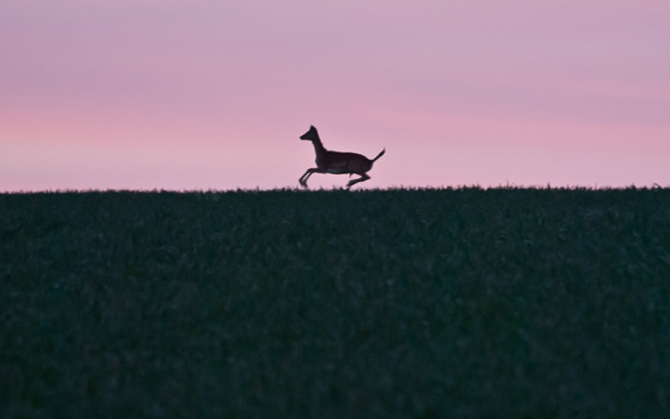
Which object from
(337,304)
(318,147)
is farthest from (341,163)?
(337,304)

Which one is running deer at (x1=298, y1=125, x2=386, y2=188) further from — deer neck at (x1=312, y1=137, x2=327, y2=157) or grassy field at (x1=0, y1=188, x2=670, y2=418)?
grassy field at (x1=0, y1=188, x2=670, y2=418)

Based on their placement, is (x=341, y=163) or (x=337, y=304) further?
(x=341, y=163)

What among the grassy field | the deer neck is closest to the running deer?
the deer neck

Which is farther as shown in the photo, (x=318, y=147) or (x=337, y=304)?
(x=318, y=147)

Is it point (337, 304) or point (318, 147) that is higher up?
point (318, 147)

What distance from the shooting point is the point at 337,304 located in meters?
11.0

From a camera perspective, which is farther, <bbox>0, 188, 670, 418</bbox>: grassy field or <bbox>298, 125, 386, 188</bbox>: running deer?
<bbox>298, 125, 386, 188</bbox>: running deer

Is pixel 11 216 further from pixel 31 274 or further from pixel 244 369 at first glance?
pixel 244 369

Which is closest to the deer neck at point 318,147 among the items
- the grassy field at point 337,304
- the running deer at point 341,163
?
the running deer at point 341,163

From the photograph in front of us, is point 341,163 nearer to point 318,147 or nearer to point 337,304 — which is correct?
point 318,147

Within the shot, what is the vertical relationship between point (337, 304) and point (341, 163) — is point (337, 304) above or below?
below

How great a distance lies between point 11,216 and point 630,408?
13.2m

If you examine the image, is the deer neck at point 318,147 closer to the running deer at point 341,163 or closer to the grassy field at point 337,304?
the running deer at point 341,163

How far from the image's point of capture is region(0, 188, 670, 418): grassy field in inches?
302
